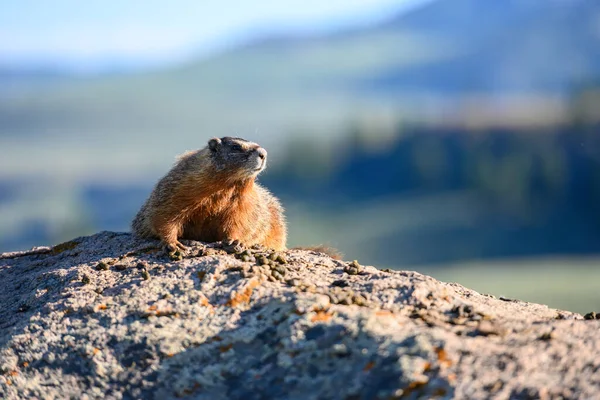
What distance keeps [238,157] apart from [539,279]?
2536 inches

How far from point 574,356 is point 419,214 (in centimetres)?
11717

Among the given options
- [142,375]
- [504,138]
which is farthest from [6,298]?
[504,138]

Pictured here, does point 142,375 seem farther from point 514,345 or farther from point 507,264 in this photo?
point 507,264

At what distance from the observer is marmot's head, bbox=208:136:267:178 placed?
33.0ft

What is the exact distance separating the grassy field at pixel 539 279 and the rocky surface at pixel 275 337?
36427 mm

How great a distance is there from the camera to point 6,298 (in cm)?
813

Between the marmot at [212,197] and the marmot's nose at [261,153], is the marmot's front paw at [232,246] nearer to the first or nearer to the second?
Answer: the marmot at [212,197]

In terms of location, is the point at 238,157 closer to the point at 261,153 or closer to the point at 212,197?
the point at 261,153

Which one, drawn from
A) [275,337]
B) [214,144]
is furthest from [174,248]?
[275,337]

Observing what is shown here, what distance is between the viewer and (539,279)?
70.7 metres

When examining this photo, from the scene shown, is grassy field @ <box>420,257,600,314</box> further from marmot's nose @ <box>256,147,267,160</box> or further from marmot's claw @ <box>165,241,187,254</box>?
marmot's claw @ <box>165,241,187,254</box>

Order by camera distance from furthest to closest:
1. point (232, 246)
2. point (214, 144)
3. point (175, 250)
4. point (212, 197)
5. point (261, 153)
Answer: point (214, 144) → point (261, 153) → point (212, 197) → point (232, 246) → point (175, 250)

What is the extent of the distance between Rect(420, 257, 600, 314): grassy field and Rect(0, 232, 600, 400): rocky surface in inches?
1434

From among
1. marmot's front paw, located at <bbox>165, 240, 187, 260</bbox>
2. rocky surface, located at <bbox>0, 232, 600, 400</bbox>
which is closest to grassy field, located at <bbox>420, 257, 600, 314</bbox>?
marmot's front paw, located at <bbox>165, 240, 187, 260</bbox>
